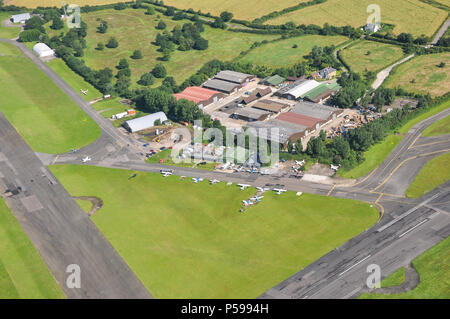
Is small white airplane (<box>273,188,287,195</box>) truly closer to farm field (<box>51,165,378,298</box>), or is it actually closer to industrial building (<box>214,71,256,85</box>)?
farm field (<box>51,165,378,298</box>)

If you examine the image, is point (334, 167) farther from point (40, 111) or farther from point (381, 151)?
point (40, 111)

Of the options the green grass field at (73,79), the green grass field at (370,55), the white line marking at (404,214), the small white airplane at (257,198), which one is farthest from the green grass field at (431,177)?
the green grass field at (73,79)

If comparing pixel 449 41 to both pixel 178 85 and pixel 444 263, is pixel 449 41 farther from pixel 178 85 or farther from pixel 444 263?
pixel 444 263

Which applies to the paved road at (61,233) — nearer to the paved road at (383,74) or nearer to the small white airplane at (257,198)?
the small white airplane at (257,198)

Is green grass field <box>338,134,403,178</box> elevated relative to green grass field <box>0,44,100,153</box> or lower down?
elevated

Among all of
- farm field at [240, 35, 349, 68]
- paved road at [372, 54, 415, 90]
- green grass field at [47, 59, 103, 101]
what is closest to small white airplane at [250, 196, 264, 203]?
paved road at [372, 54, 415, 90]

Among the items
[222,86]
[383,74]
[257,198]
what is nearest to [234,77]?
[222,86]

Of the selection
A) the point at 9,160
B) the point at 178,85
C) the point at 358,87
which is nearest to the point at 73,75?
the point at 178,85

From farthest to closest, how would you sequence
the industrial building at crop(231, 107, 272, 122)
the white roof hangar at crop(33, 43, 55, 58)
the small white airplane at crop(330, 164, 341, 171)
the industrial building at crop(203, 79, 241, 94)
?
the white roof hangar at crop(33, 43, 55, 58) → the industrial building at crop(203, 79, 241, 94) → the industrial building at crop(231, 107, 272, 122) → the small white airplane at crop(330, 164, 341, 171)
